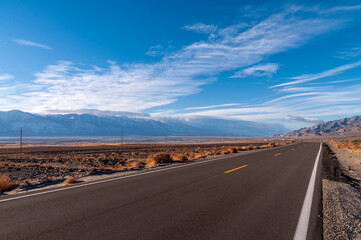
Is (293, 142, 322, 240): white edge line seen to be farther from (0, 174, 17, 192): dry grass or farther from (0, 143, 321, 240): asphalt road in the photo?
(0, 174, 17, 192): dry grass

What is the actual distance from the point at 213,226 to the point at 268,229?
995mm

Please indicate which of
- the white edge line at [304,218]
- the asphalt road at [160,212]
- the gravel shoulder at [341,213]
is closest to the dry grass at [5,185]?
the asphalt road at [160,212]

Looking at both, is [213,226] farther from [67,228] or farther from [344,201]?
[344,201]

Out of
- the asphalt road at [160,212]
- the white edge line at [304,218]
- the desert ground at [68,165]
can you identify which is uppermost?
the asphalt road at [160,212]

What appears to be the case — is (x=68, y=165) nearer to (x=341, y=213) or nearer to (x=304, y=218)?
(x=304, y=218)

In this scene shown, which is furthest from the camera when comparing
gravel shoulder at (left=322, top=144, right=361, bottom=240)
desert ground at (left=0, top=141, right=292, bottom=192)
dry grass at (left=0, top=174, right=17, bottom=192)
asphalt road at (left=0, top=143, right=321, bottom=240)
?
desert ground at (left=0, top=141, right=292, bottom=192)

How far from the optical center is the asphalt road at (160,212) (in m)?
4.03

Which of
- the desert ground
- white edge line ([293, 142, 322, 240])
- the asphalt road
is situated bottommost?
the desert ground

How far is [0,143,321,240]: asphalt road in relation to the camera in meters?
4.03

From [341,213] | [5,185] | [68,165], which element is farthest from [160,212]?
[68,165]

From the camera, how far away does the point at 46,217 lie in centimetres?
473

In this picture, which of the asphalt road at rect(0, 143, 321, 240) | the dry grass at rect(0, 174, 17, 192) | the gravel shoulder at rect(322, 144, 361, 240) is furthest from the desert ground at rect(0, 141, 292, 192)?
the gravel shoulder at rect(322, 144, 361, 240)

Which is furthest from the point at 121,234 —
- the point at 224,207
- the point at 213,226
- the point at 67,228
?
the point at 224,207

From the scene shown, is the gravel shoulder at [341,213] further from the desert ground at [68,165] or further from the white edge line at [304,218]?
the desert ground at [68,165]
